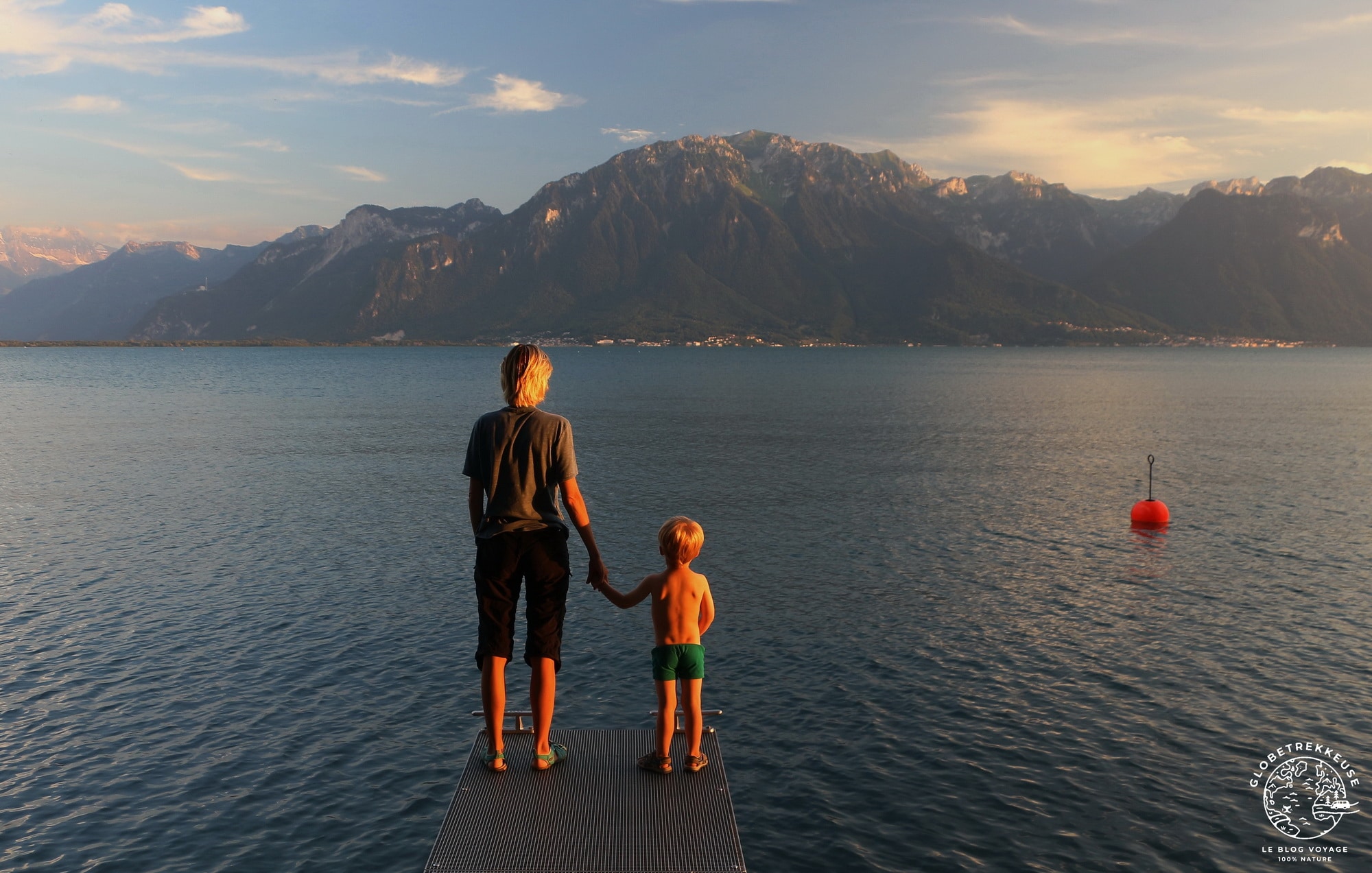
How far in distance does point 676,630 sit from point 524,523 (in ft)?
7.02

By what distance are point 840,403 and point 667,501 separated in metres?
66.4

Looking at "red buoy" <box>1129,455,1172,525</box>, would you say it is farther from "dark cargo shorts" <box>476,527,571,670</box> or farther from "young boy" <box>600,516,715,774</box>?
"dark cargo shorts" <box>476,527,571,670</box>

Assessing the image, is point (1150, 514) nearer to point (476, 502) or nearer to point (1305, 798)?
point (1305, 798)

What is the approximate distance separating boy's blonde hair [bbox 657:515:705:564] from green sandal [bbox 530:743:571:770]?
2.56 meters

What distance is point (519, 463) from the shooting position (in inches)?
341

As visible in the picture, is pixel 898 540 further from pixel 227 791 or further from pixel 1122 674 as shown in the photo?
pixel 227 791

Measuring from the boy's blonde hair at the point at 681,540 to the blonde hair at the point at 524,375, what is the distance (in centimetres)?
198

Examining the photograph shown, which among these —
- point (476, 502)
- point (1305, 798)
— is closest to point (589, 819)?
point (476, 502)

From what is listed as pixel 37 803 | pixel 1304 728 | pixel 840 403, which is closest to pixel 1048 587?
pixel 1304 728

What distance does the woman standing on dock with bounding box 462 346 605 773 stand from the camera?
28.4ft

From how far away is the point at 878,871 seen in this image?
11.8m

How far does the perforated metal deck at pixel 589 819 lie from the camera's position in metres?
8.00

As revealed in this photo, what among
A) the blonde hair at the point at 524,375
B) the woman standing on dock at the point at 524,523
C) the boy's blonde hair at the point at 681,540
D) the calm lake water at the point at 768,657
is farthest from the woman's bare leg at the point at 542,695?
the calm lake water at the point at 768,657

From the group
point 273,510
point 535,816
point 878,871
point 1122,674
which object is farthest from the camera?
point 273,510
